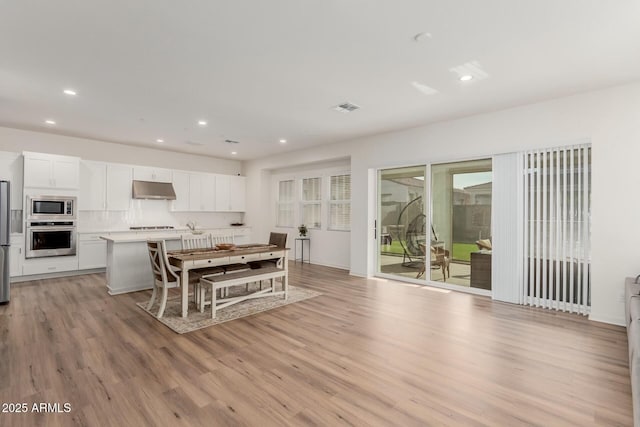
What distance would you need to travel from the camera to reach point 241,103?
443 cm

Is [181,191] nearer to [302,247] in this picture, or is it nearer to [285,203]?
[285,203]

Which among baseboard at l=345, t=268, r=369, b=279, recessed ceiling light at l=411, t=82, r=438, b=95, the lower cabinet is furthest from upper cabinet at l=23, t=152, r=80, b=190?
recessed ceiling light at l=411, t=82, r=438, b=95

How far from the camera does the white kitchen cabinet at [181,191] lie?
303 inches

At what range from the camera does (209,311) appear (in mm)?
4023

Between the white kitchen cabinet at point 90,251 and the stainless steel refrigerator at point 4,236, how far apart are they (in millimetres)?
1831

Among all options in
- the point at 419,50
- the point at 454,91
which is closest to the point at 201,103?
the point at 419,50

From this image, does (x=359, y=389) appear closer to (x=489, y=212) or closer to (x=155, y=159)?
(x=489, y=212)

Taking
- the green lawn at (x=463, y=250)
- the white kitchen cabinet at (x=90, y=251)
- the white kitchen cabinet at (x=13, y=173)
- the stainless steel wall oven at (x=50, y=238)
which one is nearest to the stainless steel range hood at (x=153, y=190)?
the white kitchen cabinet at (x=90, y=251)

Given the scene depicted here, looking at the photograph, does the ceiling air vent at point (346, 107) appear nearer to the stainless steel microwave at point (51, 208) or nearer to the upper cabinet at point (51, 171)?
the upper cabinet at point (51, 171)

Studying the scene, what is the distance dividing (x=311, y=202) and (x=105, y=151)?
472cm

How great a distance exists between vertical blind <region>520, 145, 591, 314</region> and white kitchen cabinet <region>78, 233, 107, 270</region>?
24.6ft

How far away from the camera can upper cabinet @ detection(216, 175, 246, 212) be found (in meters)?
8.52

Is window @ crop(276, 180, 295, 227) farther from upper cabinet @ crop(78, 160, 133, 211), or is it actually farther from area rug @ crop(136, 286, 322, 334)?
area rug @ crop(136, 286, 322, 334)

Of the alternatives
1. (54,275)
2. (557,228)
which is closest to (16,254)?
(54,275)
